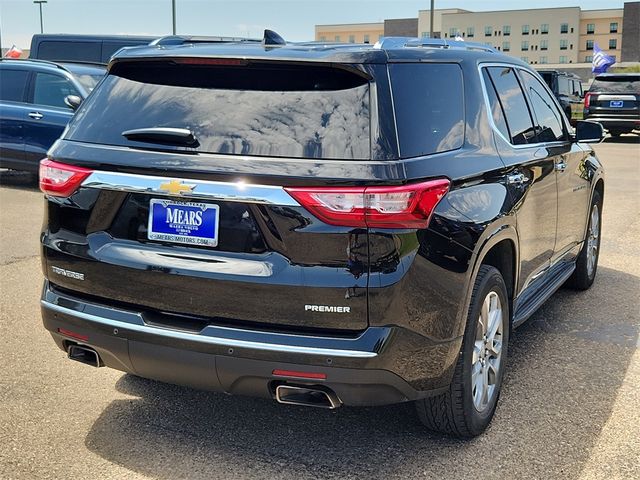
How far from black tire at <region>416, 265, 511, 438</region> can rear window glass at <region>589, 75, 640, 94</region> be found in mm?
20961

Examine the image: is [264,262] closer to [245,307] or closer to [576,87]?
[245,307]

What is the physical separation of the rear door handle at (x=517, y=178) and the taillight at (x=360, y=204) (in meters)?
1.15

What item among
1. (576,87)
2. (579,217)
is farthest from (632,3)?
(579,217)

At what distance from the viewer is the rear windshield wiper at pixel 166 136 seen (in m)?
2.98

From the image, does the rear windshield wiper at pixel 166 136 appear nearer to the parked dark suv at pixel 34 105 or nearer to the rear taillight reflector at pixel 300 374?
the rear taillight reflector at pixel 300 374

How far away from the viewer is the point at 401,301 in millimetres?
2828

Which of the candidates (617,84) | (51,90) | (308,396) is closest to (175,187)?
(308,396)

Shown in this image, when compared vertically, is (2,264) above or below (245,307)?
below

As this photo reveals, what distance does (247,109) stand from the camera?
9.75ft

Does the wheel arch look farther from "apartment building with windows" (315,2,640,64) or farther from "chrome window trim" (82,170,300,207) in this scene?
"apartment building with windows" (315,2,640,64)

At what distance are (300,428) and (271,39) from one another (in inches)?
71.0

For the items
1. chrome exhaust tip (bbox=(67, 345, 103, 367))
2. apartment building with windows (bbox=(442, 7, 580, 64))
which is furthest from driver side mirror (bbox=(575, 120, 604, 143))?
apartment building with windows (bbox=(442, 7, 580, 64))

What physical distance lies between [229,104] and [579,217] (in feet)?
10.7

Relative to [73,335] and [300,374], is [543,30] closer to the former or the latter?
[73,335]
